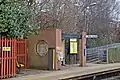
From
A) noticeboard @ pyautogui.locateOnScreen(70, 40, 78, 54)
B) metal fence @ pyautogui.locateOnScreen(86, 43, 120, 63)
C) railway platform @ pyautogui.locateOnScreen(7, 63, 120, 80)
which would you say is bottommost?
railway platform @ pyautogui.locateOnScreen(7, 63, 120, 80)

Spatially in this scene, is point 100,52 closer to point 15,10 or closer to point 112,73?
point 112,73

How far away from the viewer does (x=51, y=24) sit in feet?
109

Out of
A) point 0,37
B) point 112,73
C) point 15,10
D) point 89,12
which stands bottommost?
point 112,73

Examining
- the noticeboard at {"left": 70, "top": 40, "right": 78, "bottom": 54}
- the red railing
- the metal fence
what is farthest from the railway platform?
the metal fence

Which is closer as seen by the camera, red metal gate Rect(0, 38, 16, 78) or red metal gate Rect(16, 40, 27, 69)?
red metal gate Rect(0, 38, 16, 78)

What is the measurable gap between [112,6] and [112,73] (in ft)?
126

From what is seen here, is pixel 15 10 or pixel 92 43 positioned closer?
pixel 15 10

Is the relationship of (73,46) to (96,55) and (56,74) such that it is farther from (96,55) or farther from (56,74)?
(96,55)

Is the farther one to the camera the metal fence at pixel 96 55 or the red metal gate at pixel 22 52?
the metal fence at pixel 96 55

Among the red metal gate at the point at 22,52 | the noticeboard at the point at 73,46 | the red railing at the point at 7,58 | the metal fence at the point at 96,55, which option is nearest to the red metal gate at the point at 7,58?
the red railing at the point at 7,58

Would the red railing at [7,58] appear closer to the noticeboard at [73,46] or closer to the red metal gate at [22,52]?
the red metal gate at [22,52]

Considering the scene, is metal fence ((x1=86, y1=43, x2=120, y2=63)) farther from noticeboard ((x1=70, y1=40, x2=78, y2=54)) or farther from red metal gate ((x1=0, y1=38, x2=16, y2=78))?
red metal gate ((x1=0, y1=38, x2=16, y2=78))

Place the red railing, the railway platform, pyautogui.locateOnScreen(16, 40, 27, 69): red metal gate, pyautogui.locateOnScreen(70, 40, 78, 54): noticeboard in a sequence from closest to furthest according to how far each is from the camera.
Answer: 1. the railway platform
2. the red railing
3. pyautogui.locateOnScreen(16, 40, 27, 69): red metal gate
4. pyautogui.locateOnScreen(70, 40, 78, 54): noticeboard

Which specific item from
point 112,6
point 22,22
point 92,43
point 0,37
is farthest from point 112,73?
point 112,6
